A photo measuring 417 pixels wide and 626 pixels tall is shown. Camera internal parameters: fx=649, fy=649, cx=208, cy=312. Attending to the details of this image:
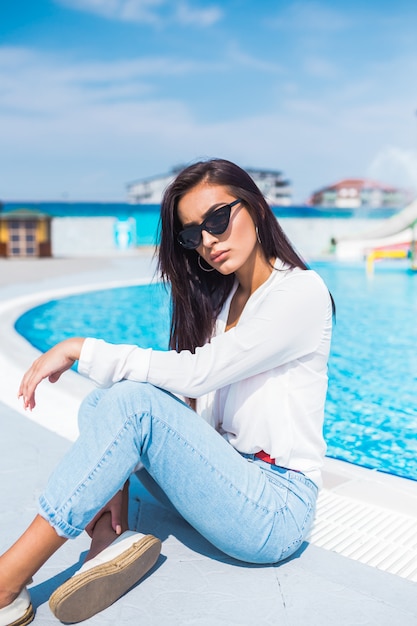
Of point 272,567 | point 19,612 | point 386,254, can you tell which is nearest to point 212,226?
point 272,567

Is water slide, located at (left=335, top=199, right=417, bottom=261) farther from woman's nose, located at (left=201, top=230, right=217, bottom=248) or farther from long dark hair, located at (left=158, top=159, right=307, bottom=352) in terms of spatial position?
woman's nose, located at (left=201, top=230, right=217, bottom=248)

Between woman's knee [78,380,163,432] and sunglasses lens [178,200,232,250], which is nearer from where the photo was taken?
woman's knee [78,380,163,432]

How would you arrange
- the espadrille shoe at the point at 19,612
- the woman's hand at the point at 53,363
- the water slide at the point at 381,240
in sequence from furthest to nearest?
the water slide at the point at 381,240 → the woman's hand at the point at 53,363 → the espadrille shoe at the point at 19,612

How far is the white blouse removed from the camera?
1862 millimetres

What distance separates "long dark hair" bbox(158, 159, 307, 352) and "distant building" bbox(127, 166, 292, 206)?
62572mm

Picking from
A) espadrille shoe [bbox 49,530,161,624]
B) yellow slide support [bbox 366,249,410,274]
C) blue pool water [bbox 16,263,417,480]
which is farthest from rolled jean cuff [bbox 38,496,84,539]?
yellow slide support [bbox 366,249,410,274]

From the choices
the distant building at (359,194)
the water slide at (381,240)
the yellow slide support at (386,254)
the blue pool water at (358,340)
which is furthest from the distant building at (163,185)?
the blue pool water at (358,340)

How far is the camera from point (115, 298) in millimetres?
10820

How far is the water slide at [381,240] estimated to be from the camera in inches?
750

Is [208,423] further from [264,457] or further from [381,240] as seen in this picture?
[381,240]

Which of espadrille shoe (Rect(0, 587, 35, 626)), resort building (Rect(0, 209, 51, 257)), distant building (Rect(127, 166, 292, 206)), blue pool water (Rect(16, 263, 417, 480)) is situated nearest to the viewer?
espadrille shoe (Rect(0, 587, 35, 626))

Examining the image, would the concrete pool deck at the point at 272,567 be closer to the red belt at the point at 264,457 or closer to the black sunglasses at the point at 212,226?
the red belt at the point at 264,457

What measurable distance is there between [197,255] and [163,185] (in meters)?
68.1

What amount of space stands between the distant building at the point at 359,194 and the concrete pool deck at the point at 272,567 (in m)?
72.6
